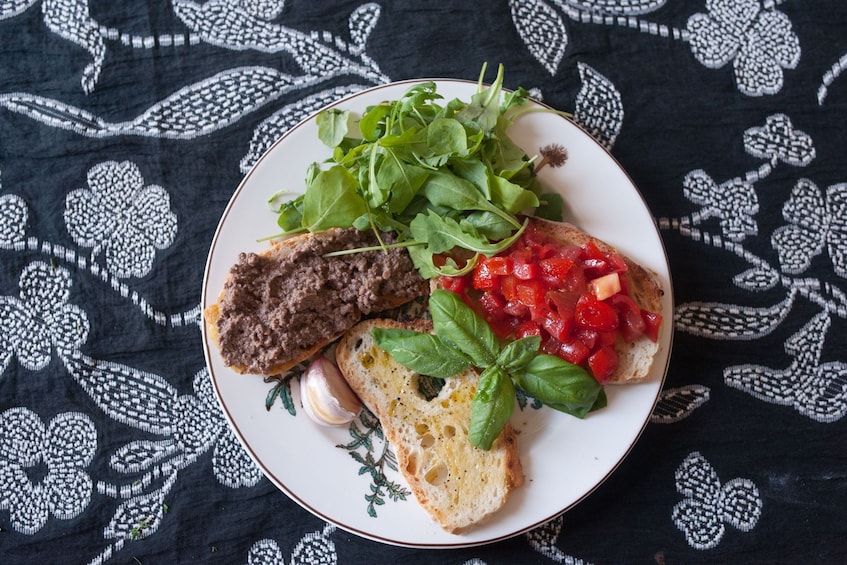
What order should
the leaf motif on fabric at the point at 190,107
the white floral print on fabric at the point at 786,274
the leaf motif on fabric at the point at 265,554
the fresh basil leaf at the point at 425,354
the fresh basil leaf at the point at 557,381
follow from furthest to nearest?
the leaf motif on fabric at the point at 190,107
the white floral print on fabric at the point at 786,274
the leaf motif on fabric at the point at 265,554
the fresh basil leaf at the point at 425,354
the fresh basil leaf at the point at 557,381

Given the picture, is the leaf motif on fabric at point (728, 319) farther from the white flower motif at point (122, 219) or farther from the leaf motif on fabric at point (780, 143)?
the white flower motif at point (122, 219)

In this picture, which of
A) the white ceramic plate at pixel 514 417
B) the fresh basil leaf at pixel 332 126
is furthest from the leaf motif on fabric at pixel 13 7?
the fresh basil leaf at pixel 332 126

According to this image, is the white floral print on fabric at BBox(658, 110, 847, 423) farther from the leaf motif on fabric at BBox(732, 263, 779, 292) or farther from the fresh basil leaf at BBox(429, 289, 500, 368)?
the fresh basil leaf at BBox(429, 289, 500, 368)

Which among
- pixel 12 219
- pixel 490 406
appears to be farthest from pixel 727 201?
pixel 12 219

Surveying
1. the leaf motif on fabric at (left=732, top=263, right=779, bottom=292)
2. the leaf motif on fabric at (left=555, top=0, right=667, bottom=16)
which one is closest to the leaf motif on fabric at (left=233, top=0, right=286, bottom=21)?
the leaf motif on fabric at (left=555, top=0, right=667, bottom=16)

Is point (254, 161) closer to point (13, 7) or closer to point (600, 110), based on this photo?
point (13, 7)

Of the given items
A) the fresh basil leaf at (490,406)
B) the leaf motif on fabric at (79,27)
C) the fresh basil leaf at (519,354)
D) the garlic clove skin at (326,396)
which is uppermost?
the leaf motif on fabric at (79,27)

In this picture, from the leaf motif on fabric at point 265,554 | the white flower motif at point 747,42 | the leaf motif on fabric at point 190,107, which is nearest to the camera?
the leaf motif on fabric at point 265,554
